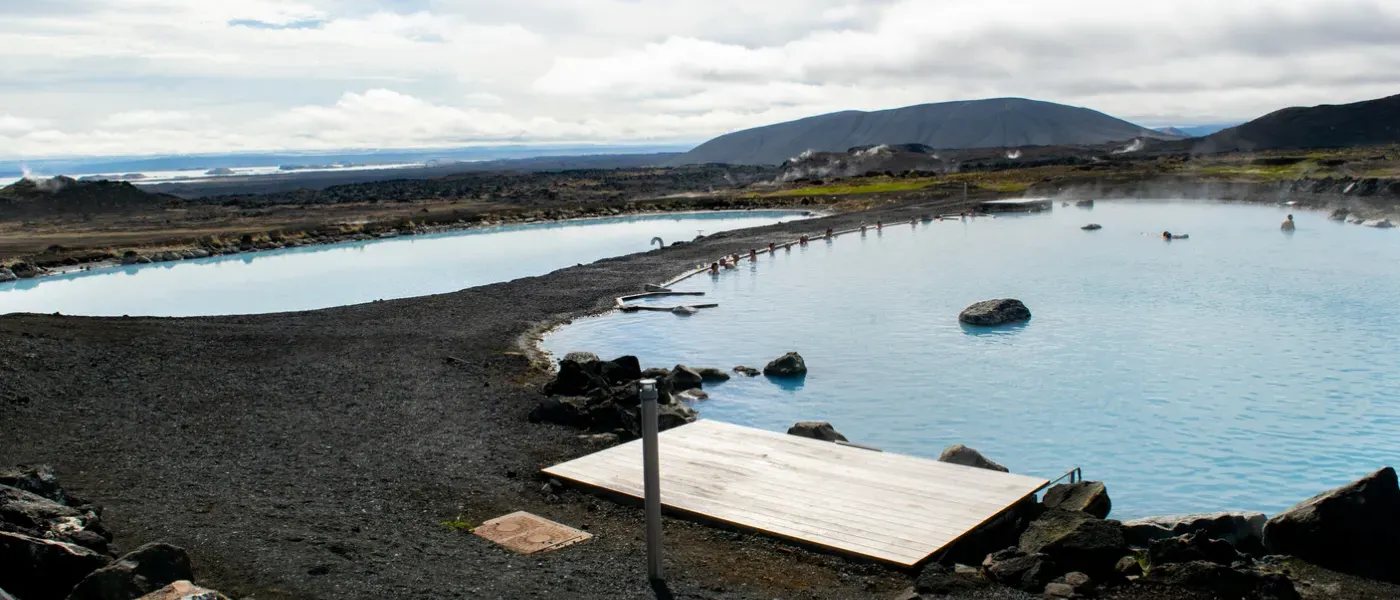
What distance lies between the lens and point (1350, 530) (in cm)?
661

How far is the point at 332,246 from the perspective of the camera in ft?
125

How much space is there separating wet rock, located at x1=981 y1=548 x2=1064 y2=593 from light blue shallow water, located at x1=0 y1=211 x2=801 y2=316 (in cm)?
1898

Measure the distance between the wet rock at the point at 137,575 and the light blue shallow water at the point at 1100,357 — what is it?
764cm

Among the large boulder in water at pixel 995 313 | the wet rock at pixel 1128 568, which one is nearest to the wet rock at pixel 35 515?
the wet rock at pixel 1128 568

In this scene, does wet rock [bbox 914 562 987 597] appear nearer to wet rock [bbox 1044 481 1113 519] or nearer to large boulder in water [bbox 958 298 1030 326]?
wet rock [bbox 1044 481 1113 519]

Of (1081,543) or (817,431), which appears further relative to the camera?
(817,431)

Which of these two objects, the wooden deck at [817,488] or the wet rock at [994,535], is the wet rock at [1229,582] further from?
the wooden deck at [817,488]

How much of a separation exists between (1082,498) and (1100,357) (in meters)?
8.57

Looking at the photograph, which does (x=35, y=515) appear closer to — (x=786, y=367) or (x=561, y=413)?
(x=561, y=413)

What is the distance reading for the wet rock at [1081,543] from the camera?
21.1ft

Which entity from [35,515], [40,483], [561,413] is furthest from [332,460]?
[35,515]

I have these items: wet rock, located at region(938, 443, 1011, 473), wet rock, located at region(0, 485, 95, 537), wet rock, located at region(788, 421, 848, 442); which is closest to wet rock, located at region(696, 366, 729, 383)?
wet rock, located at region(788, 421, 848, 442)

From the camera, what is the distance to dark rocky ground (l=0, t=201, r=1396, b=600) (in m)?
6.11

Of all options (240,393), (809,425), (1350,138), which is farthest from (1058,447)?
(1350,138)
